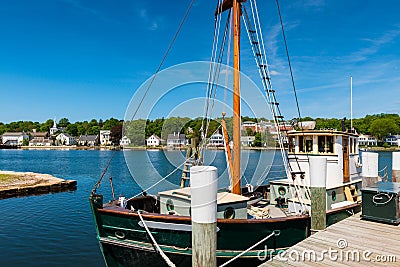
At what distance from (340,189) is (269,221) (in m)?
6.09

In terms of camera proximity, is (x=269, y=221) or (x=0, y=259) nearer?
(x=269, y=221)

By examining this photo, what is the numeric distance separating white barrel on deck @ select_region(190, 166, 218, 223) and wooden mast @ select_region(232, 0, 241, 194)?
6.15 metres

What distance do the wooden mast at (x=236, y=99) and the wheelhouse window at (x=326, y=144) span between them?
5.09 metres

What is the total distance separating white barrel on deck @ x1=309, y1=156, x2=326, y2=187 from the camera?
1018 cm

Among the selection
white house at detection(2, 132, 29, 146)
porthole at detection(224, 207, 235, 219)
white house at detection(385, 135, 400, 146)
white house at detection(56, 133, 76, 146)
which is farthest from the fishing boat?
white house at detection(2, 132, 29, 146)

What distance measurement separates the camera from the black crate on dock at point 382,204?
9.16 meters

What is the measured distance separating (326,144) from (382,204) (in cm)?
558

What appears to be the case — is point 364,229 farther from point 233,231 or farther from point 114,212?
point 114,212

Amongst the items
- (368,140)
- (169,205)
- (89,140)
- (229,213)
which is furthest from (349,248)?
(89,140)

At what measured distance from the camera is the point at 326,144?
14.7 meters

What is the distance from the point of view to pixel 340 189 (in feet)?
46.2

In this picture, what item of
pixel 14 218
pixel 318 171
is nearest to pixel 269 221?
pixel 318 171

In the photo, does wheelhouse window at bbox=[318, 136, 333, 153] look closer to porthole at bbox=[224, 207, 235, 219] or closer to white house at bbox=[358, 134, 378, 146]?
porthole at bbox=[224, 207, 235, 219]

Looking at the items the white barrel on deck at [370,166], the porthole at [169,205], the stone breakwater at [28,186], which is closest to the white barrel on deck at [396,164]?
the white barrel on deck at [370,166]
